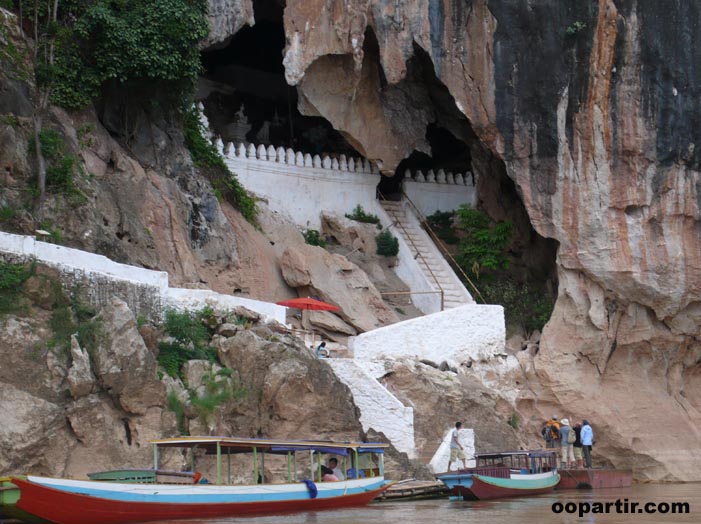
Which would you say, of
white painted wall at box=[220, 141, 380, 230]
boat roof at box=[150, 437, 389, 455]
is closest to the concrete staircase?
white painted wall at box=[220, 141, 380, 230]

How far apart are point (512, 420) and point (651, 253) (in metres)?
5.47

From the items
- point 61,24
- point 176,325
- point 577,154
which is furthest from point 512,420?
point 61,24

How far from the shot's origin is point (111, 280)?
21.7 m

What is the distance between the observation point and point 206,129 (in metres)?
29.8

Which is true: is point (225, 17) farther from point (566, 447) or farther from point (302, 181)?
point (566, 447)

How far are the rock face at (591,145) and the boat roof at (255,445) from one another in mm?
9368

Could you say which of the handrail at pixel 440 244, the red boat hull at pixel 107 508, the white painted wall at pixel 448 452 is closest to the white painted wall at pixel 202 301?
the white painted wall at pixel 448 452

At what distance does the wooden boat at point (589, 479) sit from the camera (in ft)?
80.2

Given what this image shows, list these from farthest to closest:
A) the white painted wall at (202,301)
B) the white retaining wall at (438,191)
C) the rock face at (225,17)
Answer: the white retaining wall at (438,191) < the rock face at (225,17) < the white painted wall at (202,301)

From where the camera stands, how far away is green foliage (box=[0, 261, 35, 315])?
65.5 ft

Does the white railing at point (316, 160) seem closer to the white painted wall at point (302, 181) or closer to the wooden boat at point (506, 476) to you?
the white painted wall at point (302, 181)

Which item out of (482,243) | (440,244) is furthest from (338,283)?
(482,243)

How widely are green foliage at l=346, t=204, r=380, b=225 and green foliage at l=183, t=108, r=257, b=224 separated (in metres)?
3.64

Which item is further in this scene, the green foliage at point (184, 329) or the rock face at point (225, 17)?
the rock face at point (225, 17)
